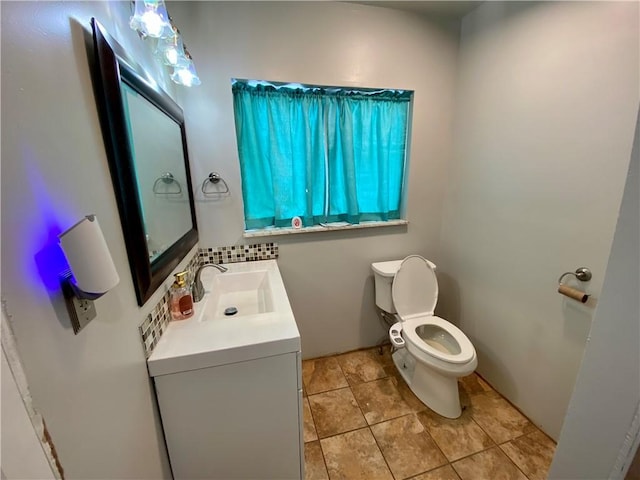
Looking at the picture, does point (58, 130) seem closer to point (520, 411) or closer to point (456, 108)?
point (456, 108)

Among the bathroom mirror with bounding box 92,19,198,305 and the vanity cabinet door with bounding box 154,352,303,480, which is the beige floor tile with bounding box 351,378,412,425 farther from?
the bathroom mirror with bounding box 92,19,198,305

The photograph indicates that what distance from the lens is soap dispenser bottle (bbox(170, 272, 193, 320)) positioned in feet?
3.67

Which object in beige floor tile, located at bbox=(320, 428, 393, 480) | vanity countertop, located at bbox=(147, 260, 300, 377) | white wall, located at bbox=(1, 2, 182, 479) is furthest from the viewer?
beige floor tile, located at bbox=(320, 428, 393, 480)

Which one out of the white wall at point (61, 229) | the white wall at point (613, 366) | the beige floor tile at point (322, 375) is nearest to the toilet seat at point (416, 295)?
the beige floor tile at point (322, 375)

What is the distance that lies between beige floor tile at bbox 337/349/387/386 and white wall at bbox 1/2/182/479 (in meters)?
1.47

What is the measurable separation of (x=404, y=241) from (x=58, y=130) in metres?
2.02

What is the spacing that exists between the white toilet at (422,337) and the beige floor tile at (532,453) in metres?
0.29

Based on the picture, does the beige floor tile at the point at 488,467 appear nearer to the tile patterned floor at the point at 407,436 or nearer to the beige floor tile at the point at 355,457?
the tile patterned floor at the point at 407,436

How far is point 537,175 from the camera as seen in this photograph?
1427mm

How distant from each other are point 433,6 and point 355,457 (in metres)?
2.79

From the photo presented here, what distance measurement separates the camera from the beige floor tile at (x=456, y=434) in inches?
56.2

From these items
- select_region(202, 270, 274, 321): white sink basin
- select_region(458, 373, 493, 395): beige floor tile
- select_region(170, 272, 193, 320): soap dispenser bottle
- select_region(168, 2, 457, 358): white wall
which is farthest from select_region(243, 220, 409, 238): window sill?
select_region(458, 373, 493, 395): beige floor tile

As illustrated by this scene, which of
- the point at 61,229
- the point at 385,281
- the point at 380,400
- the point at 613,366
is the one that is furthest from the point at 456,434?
the point at 61,229

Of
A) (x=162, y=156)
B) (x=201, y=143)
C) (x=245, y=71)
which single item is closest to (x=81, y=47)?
(x=162, y=156)
